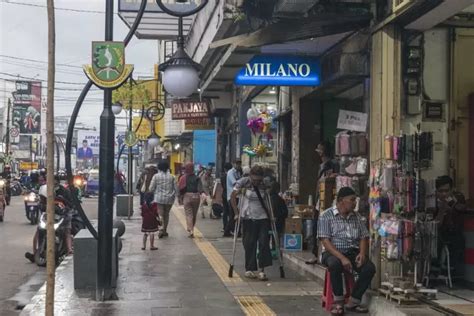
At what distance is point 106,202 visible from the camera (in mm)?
7719

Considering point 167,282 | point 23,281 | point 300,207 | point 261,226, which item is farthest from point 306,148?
point 23,281

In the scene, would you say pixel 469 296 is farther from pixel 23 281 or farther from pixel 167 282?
pixel 23 281

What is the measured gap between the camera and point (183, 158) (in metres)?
46.9

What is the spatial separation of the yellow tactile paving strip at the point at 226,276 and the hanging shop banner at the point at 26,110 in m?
66.7

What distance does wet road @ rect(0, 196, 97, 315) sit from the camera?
888 centimetres

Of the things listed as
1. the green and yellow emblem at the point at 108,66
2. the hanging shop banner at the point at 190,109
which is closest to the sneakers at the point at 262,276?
the green and yellow emblem at the point at 108,66

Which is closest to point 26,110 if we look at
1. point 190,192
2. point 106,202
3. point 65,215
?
point 190,192

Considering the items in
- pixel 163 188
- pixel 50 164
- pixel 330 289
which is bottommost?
pixel 330 289

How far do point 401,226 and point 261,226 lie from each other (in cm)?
290

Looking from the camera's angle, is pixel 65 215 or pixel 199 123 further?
pixel 199 123

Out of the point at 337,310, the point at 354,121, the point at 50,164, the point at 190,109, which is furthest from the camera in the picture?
the point at 190,109

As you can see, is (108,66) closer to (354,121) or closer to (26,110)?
(354,121)

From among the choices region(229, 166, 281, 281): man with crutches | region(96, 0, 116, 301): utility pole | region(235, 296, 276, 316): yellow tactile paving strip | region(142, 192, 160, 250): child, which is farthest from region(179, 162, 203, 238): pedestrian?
region(96, 0, 116, 301): utility pole

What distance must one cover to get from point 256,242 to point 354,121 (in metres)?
2.29
